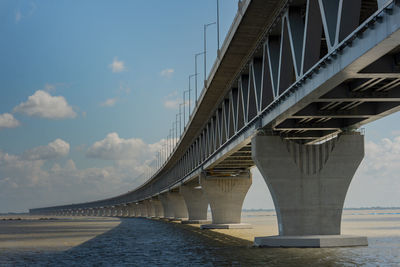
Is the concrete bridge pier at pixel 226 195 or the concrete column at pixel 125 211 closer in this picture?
the concrete bridge pier at pixel 226 195

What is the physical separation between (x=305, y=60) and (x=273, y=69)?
5088 mm

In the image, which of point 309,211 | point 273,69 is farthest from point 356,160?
point 273,69

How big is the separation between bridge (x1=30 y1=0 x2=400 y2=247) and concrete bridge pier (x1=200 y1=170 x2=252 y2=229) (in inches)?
378

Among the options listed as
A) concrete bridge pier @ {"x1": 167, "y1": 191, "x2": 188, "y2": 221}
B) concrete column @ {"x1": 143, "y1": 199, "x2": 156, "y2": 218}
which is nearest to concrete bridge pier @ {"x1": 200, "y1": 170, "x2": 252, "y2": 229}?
concrete bridge pier @ {"x1": 167, "y1": 191, "x2": 188, "y2": 221}

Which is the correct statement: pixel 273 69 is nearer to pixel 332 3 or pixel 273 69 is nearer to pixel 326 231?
pixel 332 3

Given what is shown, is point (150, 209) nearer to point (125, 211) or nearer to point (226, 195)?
point (125, 211)

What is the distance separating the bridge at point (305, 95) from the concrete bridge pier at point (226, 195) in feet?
31.5

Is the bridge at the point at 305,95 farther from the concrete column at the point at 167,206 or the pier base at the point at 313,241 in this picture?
the concrete column at the point at 167,206

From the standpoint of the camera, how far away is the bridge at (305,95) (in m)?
15.6

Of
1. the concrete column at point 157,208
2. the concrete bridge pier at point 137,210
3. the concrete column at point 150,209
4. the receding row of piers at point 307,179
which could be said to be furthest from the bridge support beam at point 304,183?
the concrete bridge pier at point 137,210

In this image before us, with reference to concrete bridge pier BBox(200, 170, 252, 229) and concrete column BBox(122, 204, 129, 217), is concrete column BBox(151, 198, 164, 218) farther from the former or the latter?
concrete bridge pier BBox(200, 170, 252, 229)

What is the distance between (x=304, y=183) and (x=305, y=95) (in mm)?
10256

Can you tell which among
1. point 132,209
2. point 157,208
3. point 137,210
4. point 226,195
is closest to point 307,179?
point 226,195

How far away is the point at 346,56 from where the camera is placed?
15.3 metres
